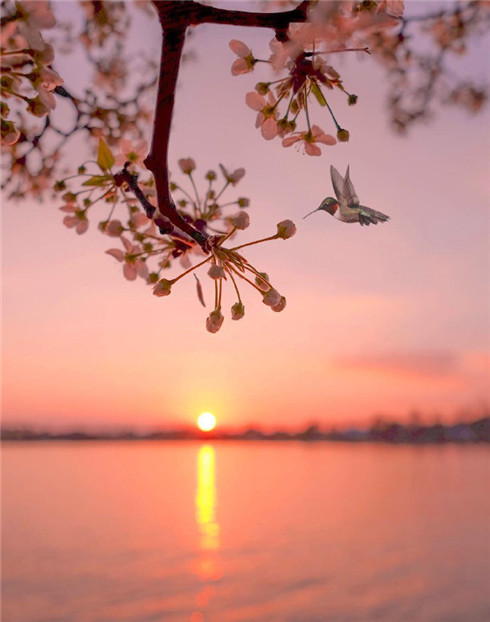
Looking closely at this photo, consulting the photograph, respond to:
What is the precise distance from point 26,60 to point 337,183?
0.44 m

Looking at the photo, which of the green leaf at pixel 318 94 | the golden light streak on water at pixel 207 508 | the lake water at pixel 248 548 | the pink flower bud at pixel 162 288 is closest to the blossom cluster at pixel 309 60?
the green leaf at pixel 318 94

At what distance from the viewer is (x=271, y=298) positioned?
913 millimetres

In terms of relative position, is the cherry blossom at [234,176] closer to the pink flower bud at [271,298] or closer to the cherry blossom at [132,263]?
the cherry blossom at [132,263]

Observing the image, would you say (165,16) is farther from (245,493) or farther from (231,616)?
(245,493)

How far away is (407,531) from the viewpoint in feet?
208

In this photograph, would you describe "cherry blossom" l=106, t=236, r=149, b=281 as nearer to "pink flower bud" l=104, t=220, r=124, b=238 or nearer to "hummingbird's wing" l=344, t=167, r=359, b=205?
"pink flower bud" l=104, t=220, r=124, b=238

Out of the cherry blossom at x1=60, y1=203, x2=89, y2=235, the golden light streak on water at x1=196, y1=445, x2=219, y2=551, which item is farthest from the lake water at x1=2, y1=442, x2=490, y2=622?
the cherry blossom at x1=60, y1=203, x2=89, y2=235

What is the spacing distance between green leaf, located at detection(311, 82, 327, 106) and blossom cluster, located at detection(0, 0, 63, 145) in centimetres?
37

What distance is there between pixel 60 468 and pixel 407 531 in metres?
66.1

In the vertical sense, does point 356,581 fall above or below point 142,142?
below

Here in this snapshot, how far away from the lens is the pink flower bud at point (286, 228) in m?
0.94

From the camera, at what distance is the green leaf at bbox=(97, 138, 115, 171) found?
1060 millimetres

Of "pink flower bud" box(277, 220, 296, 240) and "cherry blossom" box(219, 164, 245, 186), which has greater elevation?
"cherry blossom" box(219, 164, 245, 186)

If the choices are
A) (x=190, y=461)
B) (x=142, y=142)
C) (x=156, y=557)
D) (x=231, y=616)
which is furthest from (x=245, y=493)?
(x=142, y=142)
